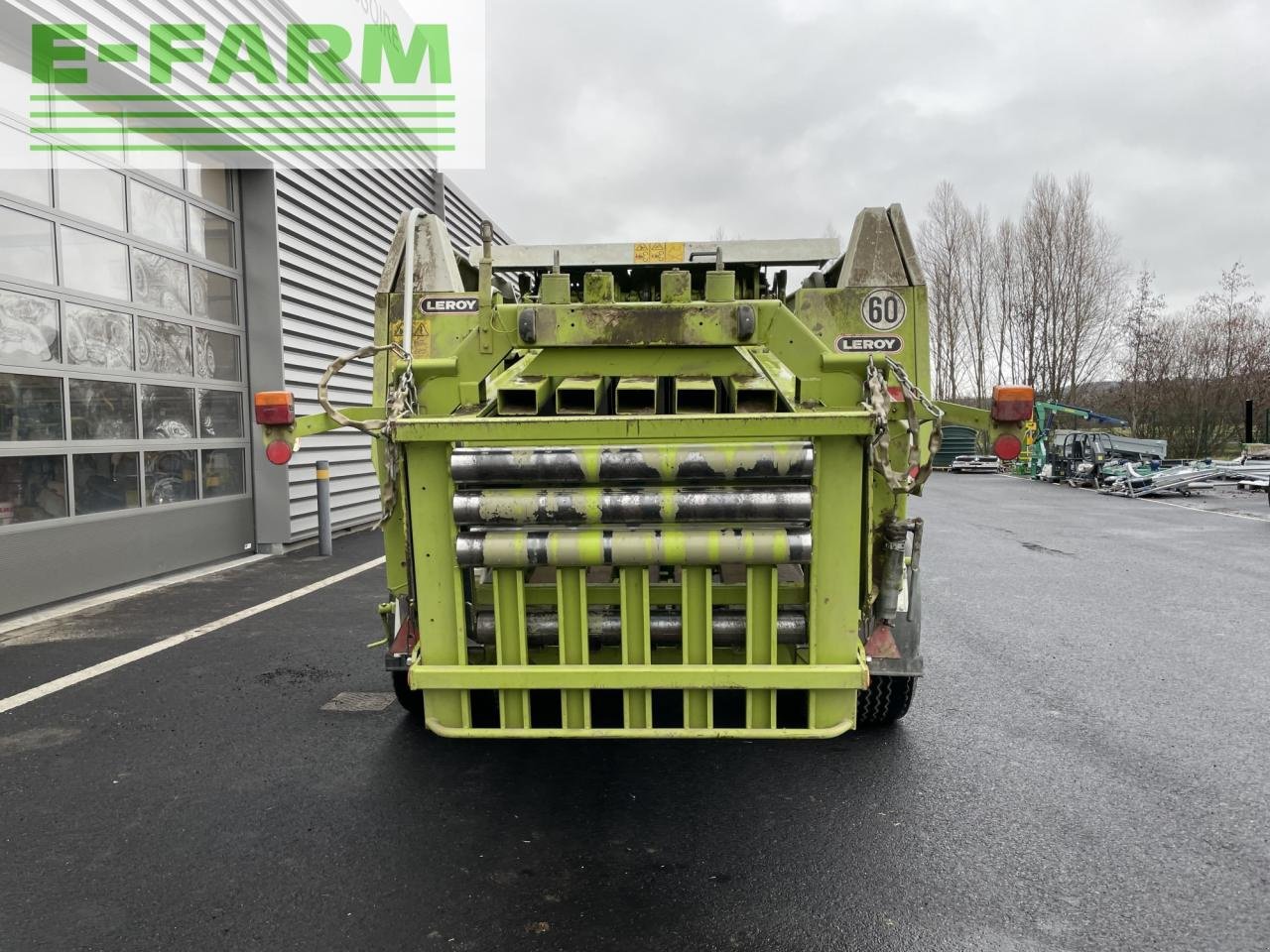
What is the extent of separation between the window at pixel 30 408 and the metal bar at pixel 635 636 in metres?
5.53

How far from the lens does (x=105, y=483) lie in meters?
6.86

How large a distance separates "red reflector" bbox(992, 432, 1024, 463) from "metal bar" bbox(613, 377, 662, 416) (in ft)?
4.19

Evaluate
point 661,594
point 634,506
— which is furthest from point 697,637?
point 634,506

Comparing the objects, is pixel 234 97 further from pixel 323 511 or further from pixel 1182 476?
pixel 1182 476

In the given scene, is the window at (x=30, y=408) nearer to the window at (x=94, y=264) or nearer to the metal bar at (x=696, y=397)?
the window at (x=94, y=264)

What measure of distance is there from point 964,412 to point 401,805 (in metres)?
2.63

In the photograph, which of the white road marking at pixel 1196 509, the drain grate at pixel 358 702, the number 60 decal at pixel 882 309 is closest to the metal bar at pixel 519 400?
the number 60 decal at pixel 882 309

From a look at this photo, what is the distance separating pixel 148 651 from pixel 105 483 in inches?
95.8

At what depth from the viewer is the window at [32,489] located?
5.88 meters

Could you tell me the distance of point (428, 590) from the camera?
2.67m

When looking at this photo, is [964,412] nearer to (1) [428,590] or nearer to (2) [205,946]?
(1) [428,590]

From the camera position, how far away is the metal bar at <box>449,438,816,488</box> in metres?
2.50

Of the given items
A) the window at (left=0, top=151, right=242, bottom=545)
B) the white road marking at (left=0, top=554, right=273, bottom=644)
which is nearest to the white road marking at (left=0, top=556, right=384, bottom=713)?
the white road marking at (left=0, top=554, right=273, bottom=644)

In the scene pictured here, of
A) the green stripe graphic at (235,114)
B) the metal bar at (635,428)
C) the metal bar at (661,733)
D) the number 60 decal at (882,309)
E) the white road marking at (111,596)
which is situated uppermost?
the green stripe graphic at (235,114)
